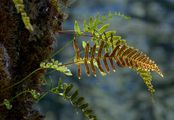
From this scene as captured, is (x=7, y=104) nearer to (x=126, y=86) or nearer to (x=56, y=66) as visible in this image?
(x=56, y=66)

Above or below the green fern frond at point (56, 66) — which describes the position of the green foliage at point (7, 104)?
below

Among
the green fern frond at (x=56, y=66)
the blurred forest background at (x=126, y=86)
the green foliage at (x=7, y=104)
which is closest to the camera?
the green foliage at (x=7, y=104)

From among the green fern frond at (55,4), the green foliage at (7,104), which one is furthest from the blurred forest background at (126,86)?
the green foliage at (7,104)

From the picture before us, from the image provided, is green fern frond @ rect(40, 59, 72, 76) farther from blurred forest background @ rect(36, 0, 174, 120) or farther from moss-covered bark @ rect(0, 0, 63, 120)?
blurred forest background @ rect(36, 0, 174, 120)

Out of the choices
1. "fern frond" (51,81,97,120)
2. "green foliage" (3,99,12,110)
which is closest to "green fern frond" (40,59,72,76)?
"fern frond" (51,81,97,120)

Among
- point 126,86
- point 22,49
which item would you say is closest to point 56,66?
point 22,49

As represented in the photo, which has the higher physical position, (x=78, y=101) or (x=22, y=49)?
(x=22, y=49)

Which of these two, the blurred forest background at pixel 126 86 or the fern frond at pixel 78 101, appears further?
the blurred forest background at pixel 126 86

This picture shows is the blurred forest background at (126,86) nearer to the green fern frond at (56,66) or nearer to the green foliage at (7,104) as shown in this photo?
the green fern frond at (56,66)

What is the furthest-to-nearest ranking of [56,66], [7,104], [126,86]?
1. [126,86]
2. [56,66]
3. [7,104]
